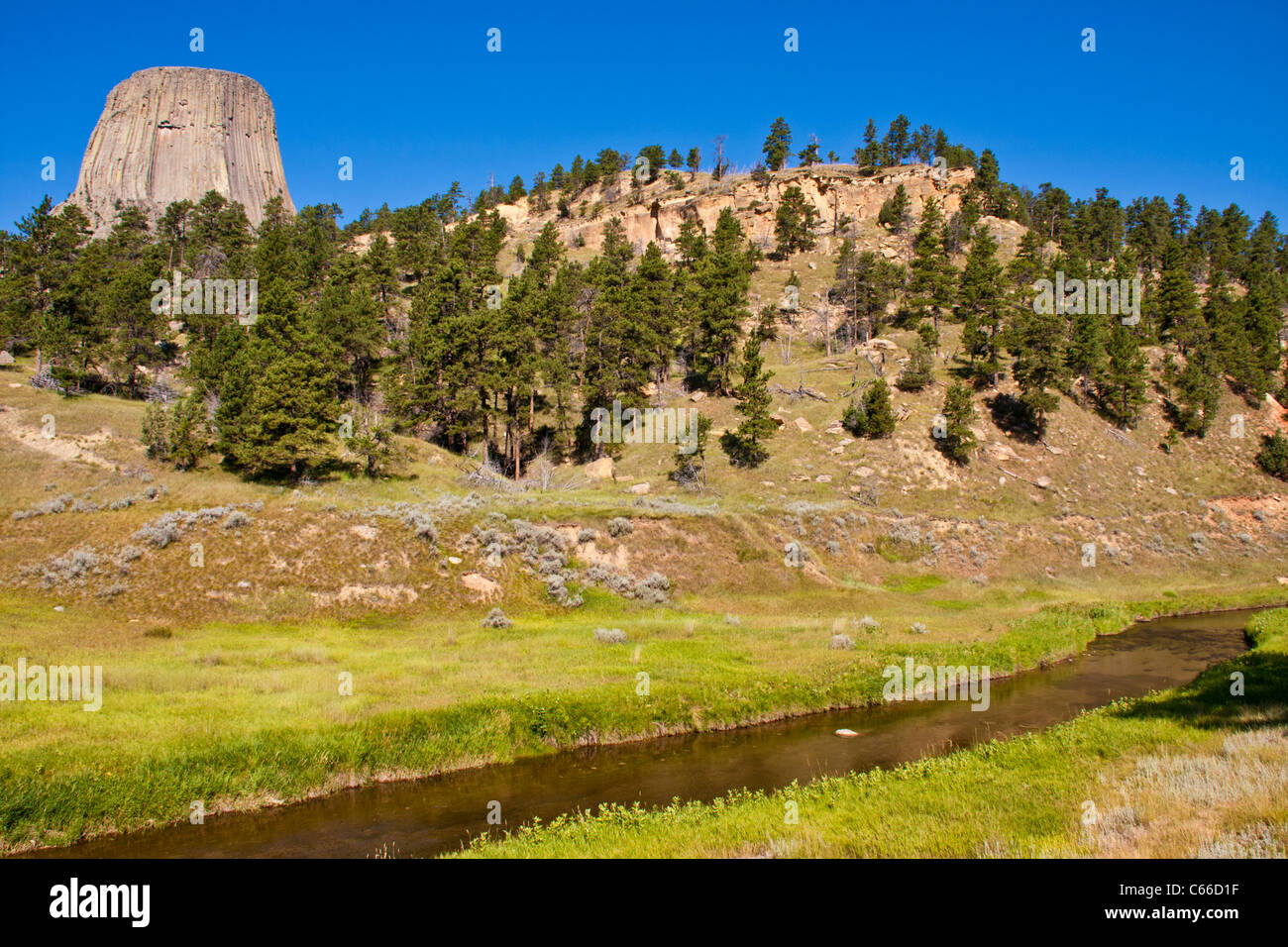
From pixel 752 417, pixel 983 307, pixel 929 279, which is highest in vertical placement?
pixel 929 279

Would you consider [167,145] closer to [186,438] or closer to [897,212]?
[186,438]

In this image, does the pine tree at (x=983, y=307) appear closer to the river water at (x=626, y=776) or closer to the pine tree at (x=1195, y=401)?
the pine tree at (x=1195, y=401)

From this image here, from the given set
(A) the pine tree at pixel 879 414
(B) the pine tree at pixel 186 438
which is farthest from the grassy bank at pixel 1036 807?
(A) the pine tree at pixel 879 414

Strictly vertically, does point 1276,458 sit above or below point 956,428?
below

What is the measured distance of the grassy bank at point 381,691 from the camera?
16.2 m

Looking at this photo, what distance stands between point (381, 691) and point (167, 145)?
18291cm

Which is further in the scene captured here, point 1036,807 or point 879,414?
point 879,414

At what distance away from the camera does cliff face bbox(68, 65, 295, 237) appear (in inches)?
Result: 5945

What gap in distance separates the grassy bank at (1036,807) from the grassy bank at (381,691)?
20.2 ft

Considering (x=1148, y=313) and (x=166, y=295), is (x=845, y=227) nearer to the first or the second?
(x=1148, y=313)

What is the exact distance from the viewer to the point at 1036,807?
1245 cm

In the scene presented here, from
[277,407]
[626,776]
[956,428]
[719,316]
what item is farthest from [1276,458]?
[277,407]

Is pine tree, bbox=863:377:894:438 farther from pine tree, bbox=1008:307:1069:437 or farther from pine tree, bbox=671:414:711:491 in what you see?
pine tree, bbox=671:414:711:491
